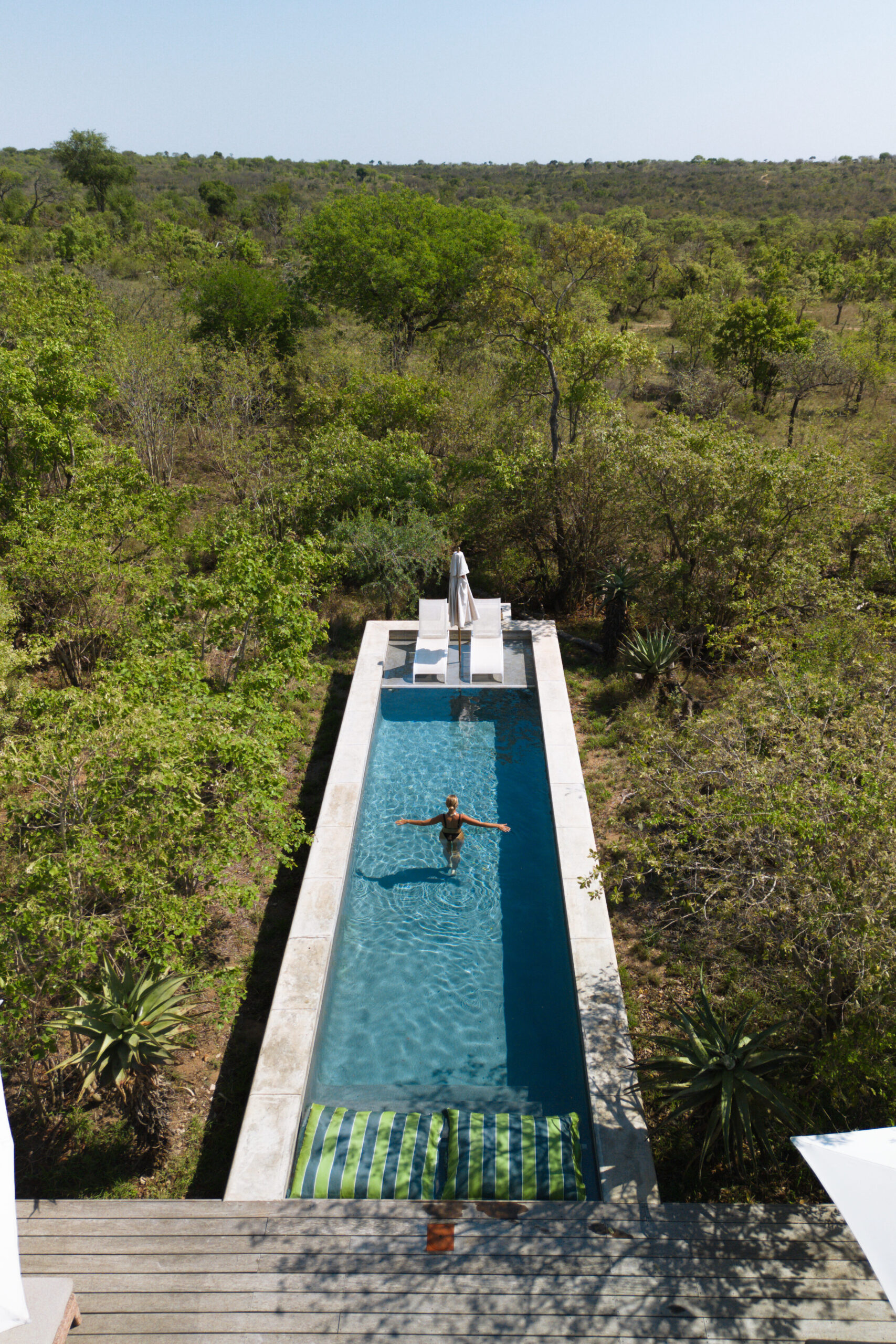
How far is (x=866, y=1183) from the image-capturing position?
4.41 metres

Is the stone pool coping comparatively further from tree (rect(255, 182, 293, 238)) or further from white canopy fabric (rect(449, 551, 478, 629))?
tree (rect(255, 182, 293, 238))

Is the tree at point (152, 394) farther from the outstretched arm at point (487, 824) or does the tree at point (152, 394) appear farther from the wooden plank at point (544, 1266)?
the wooden plank at point (544, 1266)

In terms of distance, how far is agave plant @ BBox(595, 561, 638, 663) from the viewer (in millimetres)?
14250

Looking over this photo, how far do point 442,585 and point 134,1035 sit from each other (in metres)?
11.6

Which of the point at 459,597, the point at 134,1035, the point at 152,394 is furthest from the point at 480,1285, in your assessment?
the point at 152,394

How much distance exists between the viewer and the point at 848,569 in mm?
13922

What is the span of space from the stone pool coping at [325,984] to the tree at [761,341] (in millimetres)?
A: 20754

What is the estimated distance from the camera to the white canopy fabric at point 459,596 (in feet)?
42.5

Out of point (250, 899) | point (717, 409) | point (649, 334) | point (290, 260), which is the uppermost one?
point (290, 260)

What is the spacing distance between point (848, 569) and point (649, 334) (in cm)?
2955

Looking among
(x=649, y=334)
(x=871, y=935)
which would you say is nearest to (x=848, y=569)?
(x=871, y=935)

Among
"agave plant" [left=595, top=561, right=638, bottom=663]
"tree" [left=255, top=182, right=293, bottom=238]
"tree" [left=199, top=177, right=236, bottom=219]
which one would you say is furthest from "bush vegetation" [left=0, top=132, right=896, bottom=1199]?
"tree" [left=199, top=177, right=236, bottom=219]

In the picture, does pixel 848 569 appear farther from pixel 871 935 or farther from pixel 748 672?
pixel 871 935

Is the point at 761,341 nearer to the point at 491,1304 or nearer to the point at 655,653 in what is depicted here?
the point at 655,653
